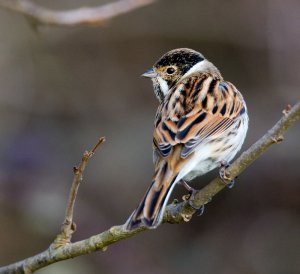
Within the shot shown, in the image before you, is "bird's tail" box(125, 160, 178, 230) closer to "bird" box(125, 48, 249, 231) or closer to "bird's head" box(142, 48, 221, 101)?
"bird" box(125, 48, 249, 231)

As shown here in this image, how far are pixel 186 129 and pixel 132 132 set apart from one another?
19.6 ft

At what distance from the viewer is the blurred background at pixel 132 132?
31.8 feet

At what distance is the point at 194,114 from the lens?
5.44 metres

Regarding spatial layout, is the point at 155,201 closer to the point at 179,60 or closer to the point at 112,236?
the point at 112,236

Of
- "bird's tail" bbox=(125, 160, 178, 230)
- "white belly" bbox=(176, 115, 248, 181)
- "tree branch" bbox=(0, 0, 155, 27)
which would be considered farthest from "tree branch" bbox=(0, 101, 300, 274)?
"tree branch" bbox=(0, 0, 155, 27)

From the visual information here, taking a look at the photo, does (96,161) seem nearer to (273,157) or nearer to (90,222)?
(90,222)

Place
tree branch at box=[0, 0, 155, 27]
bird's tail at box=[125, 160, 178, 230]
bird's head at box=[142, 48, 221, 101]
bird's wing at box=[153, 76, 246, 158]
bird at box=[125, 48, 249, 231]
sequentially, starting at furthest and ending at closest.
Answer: bird's head at box=[142, 48, 221, 101], tree branch at box=[0, 0, 155, 27], bird's wing at box=[153, 76, 246, 158], bird at box=[125, 48, 249, 231], bird's tail at box=[125, 160, 178, 230]

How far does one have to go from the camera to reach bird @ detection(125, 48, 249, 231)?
4.76 m

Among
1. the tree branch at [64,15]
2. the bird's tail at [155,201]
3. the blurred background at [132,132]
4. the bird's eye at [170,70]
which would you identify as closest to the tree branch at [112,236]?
the bird's tail at [155,201]

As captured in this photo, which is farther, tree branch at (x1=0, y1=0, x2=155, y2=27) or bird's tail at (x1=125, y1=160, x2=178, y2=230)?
tree branch at (x1=0, y1=0, x2=155, y2=27)

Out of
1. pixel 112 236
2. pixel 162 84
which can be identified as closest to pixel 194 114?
pixel 162 84

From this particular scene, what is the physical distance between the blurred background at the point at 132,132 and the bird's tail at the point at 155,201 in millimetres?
3875

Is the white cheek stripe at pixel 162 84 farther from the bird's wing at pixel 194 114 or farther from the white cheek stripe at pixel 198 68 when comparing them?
A: the bird's wing at pixel 194 114

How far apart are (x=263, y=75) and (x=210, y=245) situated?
2913 mm
